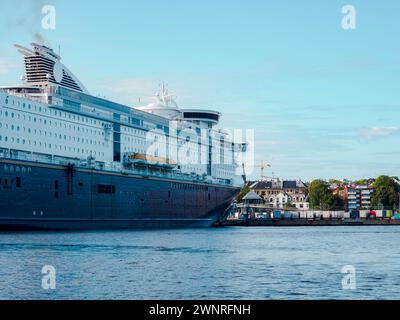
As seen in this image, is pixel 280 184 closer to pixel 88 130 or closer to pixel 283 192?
pixel 283 192

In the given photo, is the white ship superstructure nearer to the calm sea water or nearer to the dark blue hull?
the dark blue hull

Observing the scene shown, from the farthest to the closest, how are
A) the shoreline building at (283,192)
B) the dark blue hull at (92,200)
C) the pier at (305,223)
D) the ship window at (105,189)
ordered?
the shoreline building at (283,192)
the pier at (305,223)
the ship window at (105,189)
the dark blue hull at (92,200)

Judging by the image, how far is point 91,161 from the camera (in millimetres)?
61812

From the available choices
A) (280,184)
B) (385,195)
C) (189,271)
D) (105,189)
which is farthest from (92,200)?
(280,184)

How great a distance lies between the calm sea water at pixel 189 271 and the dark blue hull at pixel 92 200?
8.34 meters

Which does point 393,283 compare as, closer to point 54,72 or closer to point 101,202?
point 101,202

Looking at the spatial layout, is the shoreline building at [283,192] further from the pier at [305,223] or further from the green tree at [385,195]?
A: the pier at [305,223]

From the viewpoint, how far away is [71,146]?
61156mm

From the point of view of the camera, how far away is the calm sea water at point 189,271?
2306 centimetres

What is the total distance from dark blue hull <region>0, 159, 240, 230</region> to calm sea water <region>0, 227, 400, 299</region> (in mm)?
8341

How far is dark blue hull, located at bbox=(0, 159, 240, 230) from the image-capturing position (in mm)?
51219

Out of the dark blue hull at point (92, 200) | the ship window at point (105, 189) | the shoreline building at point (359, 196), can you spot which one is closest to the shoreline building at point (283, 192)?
the shoreline building at point (359, 196)

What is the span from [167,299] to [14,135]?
35.6 metres

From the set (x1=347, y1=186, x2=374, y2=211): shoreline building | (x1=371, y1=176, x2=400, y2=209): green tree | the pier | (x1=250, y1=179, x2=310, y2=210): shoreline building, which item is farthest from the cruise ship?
(x1=347, y1=186, x2=374, y2=211): shoreline building
